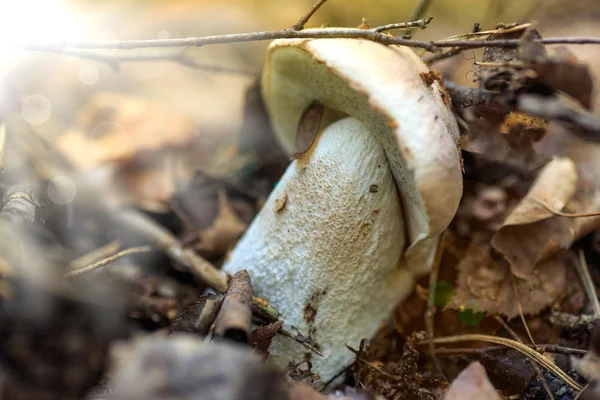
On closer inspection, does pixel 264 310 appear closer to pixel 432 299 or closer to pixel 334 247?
pixel 334 247

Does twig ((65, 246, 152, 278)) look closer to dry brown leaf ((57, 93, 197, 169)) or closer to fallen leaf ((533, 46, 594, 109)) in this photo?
dry brown leaf ((57, 93, 197, 169))

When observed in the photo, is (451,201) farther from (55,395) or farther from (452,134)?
(55,395)

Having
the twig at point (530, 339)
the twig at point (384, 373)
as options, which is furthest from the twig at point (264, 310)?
the twig at point (530, 339)

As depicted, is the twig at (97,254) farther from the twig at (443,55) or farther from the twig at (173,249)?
the twig at (443,55)

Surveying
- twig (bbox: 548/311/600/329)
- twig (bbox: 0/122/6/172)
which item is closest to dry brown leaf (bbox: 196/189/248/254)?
twig (bbox: 0/122/6/172)

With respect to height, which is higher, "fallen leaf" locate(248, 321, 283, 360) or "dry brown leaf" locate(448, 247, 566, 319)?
"dry brown leaf" locate(448, 247, 566, 319)

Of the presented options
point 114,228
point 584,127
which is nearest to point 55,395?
point 114,228

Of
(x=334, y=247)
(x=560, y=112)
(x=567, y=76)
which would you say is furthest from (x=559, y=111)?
(x=334, y=247)
